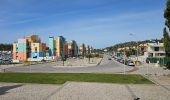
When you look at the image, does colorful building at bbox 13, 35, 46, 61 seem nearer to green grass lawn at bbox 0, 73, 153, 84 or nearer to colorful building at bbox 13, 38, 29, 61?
colorful building at bbox 13, 38, 29, 61

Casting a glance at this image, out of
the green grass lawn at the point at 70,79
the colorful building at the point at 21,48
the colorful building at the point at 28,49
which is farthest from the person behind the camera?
the colorful building at the point at 28,49

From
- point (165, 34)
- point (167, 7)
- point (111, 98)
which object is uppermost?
point (167, 7)

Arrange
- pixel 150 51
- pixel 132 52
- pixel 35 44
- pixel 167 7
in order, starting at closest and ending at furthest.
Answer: pixel 167 7, pixel 150 51, pixel 35 44, pixel 132 52

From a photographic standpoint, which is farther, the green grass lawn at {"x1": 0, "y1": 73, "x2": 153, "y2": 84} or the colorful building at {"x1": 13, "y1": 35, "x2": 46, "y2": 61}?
the colorful building at {"x1": 13, "y1": 35, "x2": 46, "y2": 61}

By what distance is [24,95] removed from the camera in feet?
61.0

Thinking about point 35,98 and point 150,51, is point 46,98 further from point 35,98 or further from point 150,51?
point 150,51

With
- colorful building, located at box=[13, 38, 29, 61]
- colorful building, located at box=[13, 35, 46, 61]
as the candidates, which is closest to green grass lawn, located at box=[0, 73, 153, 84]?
colorful building, located at box=[13, 35, 46, 61]

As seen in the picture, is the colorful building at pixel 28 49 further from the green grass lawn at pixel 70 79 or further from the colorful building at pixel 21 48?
the green grass lawn at pixel 70 79

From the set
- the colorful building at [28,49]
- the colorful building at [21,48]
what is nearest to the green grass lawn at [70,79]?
the colorful building at [28,49]

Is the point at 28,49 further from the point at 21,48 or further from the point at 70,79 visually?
the point at 70,79

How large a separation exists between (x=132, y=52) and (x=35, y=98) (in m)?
148

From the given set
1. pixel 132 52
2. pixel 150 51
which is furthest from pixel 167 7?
pixel 132 52

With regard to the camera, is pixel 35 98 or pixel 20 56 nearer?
pixel 35 98

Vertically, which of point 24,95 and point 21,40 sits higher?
point 21,40
